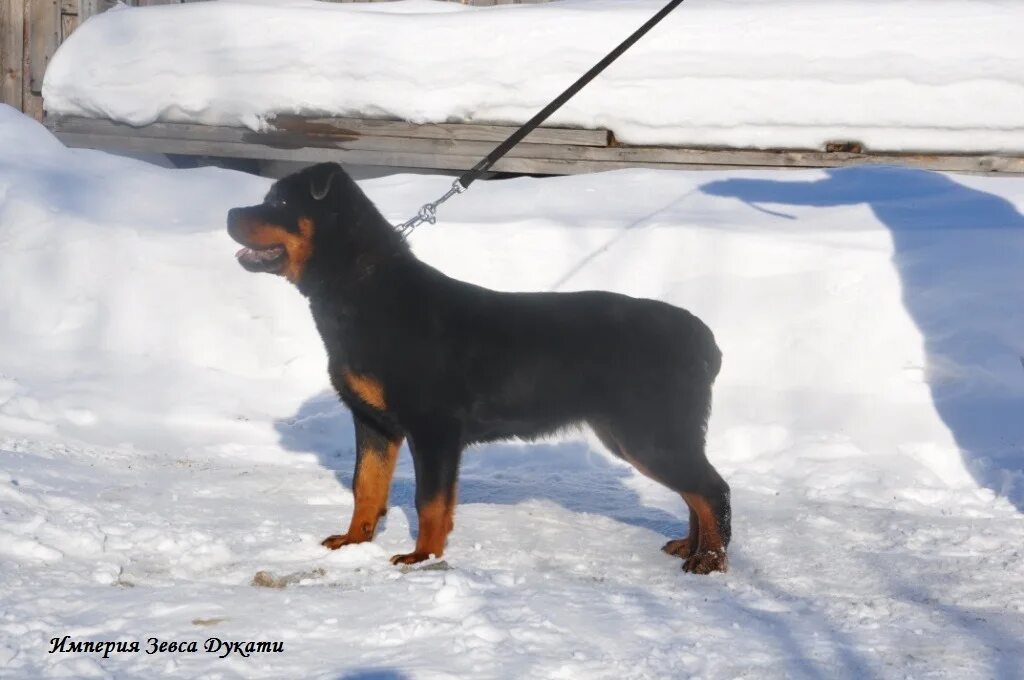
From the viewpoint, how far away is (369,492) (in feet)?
14.5

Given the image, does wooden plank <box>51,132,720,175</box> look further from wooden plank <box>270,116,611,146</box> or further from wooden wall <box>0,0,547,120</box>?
wooden wall <box>0,0,547,120</box>

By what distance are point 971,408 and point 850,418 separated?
2.09 ft

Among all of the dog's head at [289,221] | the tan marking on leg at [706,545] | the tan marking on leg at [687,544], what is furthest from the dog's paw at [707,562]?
the dog's head at [289,221]

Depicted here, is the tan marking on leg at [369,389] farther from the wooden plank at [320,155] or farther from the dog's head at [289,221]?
the wooden plank at [320,155]

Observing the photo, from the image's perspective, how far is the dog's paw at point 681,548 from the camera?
175 inches

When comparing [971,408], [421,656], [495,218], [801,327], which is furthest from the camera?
[495,218]

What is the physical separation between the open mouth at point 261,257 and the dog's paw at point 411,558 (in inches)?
47.3

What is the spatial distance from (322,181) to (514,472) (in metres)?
2.27

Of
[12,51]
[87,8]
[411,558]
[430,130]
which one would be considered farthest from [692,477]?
[12,51]

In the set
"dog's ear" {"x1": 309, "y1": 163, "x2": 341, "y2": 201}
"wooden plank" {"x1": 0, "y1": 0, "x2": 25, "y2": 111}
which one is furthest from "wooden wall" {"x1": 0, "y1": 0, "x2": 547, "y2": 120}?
"dog's ear" {"x1": 309, "y1": 163, "x2": 341, "y2": 201}

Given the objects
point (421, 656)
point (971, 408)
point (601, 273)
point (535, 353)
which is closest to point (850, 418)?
point (971, 408)

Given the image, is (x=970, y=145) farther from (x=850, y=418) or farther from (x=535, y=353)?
(x=535, y=353)

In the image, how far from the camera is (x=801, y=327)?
21.8ft

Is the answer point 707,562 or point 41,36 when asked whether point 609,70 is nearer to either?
point 707,562
